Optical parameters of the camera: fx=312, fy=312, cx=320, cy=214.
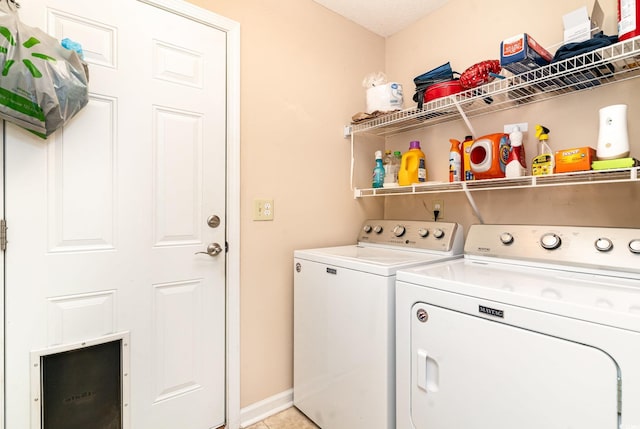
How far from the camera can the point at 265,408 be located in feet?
5.82

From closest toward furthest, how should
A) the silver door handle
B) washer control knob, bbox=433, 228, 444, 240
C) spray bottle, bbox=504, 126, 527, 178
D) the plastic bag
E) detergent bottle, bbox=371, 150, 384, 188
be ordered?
the plastic bag, spray bottle, bbox=504, 126, 527, 178, the silver door handle, washer control knob, bbox=433, 228, 444, 240, detergent bottle, bbox=371, 150, 384, 188

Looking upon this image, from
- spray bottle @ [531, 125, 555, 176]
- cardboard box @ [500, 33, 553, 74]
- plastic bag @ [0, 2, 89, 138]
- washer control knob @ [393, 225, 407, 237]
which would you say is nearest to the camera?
plastic bag @ [0, 2, 89, 138]

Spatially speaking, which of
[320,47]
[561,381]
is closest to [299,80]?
[320,47]

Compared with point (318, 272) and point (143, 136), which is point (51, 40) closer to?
point (143, 136)

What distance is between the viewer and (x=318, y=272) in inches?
64.5

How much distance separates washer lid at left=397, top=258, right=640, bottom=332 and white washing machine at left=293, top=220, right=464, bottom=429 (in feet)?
0.57

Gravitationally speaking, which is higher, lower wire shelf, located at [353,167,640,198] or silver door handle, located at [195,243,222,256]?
lower wire shelf, located at [353,167,640,198]

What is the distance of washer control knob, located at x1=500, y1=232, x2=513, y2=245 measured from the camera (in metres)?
1.44

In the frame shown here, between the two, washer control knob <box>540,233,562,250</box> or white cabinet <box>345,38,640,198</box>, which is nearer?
white cabinet <box>345,38,640,198</box>

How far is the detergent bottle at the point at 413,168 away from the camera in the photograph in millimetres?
1940

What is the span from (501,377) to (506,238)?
27.0 inches

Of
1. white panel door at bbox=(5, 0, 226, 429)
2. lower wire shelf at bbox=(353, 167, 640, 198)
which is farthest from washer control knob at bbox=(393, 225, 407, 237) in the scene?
white panel door at bbox=(5, 0, 226, 429)

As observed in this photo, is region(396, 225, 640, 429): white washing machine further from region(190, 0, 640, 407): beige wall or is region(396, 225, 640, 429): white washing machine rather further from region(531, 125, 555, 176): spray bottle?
region(190, 0, 640, 407): beige wall

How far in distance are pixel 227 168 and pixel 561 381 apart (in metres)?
1.57
